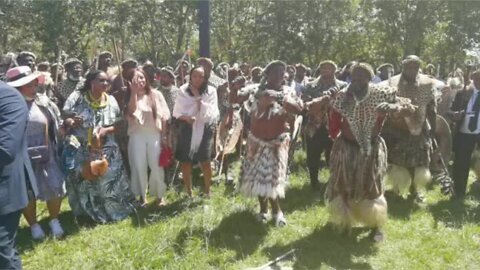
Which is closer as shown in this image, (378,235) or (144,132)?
(378,235)

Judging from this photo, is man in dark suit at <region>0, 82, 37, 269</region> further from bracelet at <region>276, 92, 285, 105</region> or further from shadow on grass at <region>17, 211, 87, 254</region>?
bracelet at <region>276, 92, 285, 105</region>

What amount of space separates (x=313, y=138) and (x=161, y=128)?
2.41 metres

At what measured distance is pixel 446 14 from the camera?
30141 millimetres

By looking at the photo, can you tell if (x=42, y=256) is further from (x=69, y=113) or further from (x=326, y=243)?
(x=326, y=243)

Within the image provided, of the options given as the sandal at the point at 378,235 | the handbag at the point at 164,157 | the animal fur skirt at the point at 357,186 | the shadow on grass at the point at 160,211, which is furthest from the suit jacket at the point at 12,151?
the sandal at the point at 378,235

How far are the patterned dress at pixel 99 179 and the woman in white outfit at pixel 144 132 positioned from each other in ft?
0.69

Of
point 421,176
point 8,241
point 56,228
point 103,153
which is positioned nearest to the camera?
point 8,241

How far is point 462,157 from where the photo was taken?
7.36 m

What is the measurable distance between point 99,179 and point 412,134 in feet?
13.7

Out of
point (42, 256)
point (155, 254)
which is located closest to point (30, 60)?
point (42, 256)

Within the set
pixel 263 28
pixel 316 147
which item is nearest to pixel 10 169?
pixel 316 147

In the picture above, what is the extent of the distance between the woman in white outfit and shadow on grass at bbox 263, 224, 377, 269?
204 centimetres

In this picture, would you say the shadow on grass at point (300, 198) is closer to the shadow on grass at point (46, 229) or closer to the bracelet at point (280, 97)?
the bracelet at point (280, 97)

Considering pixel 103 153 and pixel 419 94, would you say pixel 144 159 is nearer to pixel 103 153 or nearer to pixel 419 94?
pixel 103 153
